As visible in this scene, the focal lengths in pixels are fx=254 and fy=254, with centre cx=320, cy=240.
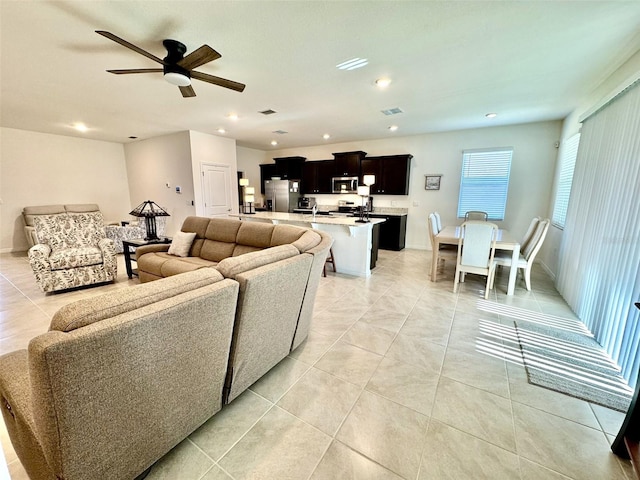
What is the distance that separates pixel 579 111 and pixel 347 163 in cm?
423

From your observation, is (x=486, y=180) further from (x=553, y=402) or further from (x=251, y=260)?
(x=251, y=260)

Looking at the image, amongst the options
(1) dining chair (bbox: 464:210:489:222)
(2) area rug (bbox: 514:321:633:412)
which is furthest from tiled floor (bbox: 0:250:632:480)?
(1) dining chair (bbox: 464:210:489:222)

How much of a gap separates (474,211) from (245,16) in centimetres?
517

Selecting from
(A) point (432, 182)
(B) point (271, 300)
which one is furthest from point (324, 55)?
(A) point (432, 182)

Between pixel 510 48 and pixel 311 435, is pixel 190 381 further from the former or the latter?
pixel 510 48

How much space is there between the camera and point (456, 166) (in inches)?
223

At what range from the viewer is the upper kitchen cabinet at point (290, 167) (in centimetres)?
742

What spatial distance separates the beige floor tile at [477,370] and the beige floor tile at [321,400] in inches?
31.5

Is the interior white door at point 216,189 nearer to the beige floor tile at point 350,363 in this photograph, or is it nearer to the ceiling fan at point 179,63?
the ceiling fan at point 179,63

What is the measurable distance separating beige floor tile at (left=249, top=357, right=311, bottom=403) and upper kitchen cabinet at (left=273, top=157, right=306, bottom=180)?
615cm

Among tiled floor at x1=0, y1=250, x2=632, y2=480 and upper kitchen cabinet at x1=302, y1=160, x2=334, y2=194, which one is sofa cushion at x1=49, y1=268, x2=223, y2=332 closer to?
tiled floor at x1=0, y1=250, x2=632, y2=480

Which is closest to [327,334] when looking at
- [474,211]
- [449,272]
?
[449,272]

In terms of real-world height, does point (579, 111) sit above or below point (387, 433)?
above

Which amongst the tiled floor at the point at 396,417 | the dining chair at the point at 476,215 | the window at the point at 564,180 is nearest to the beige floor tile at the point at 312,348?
the tiled floor at the point at 396,417
